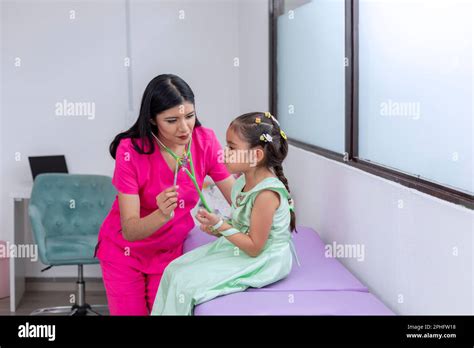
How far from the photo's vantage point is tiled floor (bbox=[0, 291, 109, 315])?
14.2 feet

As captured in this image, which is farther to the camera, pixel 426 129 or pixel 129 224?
pixel 129 224

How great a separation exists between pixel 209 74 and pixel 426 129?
2930 mm

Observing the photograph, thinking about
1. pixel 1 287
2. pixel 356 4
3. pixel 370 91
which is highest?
pixel 356 4

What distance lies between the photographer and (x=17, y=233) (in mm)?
4469

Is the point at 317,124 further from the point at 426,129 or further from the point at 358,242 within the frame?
the point at 426,129

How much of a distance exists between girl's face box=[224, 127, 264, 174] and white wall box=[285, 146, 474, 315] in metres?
0.36

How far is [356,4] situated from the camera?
2754 mm

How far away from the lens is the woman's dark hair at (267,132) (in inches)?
93.0

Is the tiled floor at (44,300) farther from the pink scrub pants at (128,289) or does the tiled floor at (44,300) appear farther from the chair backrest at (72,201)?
the pink scrub pants at (128,289)

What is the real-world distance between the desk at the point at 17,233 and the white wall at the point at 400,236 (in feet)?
6.63

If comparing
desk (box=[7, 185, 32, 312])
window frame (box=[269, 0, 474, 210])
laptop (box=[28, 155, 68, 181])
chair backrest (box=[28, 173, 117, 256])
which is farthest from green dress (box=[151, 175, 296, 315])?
laptop (box=[28, 155, 68, 181])

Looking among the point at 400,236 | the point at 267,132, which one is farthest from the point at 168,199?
the point at 400,236

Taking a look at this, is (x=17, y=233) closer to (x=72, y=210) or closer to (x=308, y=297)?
(x=72, y=210)
